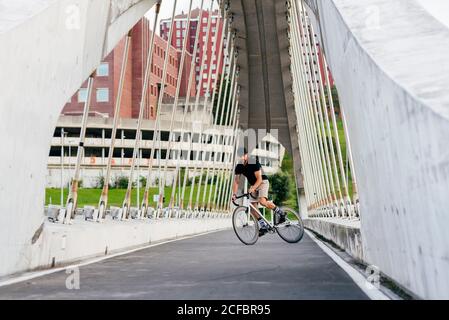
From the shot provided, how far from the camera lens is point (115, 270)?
8.61 m

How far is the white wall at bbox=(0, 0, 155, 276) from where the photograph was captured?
750 cm

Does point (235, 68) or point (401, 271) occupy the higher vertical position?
point (235, 68)

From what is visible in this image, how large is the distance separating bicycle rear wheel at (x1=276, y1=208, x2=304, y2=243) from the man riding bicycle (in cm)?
13

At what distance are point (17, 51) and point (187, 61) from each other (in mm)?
95364

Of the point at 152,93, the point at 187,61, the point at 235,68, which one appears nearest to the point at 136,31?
the point at 152,93

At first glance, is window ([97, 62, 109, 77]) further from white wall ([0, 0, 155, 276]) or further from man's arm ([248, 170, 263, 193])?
white wall ([0, 0, 155, 276])

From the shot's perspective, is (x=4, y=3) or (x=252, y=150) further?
(x=252, y=150)

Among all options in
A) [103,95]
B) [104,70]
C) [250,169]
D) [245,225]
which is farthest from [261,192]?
[103,95]

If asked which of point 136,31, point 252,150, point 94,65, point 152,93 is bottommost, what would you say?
point 94,65

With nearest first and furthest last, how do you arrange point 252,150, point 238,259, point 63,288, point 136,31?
point 63,288
point 238,259
point 252,150
point 136,31

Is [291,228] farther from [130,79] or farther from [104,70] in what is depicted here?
[130,79]

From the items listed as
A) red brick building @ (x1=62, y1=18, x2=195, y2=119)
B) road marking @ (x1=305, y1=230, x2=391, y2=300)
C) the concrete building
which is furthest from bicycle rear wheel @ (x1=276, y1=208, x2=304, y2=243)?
red brick building @ (x1=62, y1=18, x2=195, y2=119)

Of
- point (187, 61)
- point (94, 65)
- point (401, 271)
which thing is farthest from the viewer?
point (187, 61)

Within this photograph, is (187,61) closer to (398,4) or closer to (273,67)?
(273,67)
